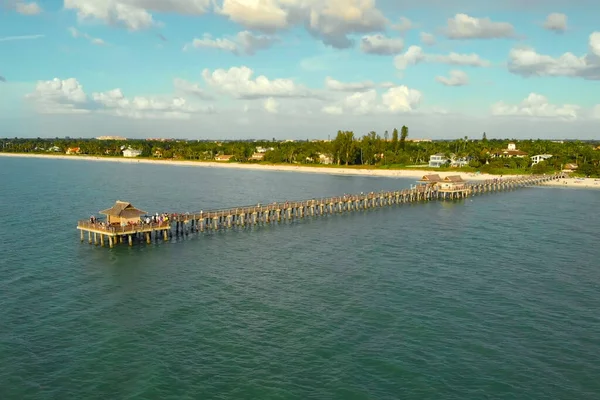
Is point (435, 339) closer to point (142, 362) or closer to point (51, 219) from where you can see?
point (142, 362)

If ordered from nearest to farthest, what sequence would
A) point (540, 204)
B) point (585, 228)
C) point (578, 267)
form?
1. point (578, 267)
2. point (585, 228)
3. point (540, 204)

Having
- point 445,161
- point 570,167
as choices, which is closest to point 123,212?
point 445,161

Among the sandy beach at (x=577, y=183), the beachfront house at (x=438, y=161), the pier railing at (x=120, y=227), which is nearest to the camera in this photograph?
the pier railing at (x=120, y=227)

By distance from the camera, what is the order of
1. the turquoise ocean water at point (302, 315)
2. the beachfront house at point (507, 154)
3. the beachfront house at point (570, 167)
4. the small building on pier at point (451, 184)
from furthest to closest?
1. the beachfront house at point (507, 154)
2. the beachfront house at point (570, 167)
3. the small building on pier at point (451, 184)
4. the turquoise ocean water at point (302, 315)

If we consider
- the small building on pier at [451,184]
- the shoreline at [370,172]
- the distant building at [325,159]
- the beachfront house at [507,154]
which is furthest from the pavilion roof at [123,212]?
the beachfront house at [507,154]

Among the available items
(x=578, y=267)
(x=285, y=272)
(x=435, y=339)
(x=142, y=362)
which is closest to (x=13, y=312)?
(x=142, y=362)

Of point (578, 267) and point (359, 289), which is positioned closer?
point (359, 289)

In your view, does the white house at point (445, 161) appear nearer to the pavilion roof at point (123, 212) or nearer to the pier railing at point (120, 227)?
the pier railing at point (120, 227)
